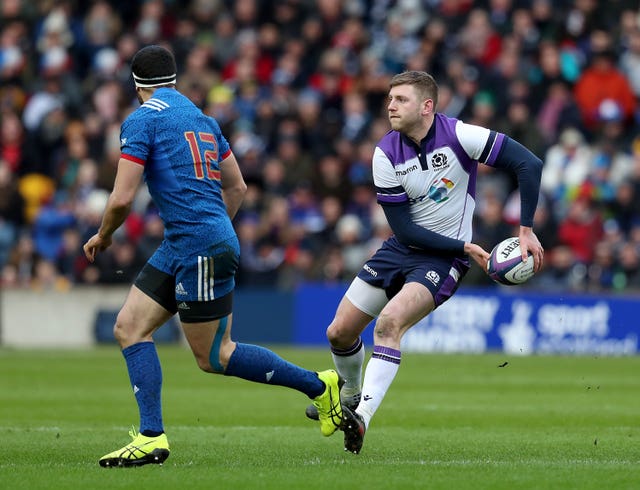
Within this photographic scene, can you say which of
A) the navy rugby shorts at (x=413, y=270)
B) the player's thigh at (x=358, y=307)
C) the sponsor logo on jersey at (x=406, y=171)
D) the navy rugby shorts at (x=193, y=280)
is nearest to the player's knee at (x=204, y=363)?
the navy rugby shorts at (x=193, y=280)

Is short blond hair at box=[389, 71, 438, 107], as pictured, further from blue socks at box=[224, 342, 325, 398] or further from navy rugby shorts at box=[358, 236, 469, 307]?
blue socks at box=[224, 342, 325, 398]

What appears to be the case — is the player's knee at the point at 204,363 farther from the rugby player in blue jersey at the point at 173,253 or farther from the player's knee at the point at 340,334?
the player's knee at the point at 340,334

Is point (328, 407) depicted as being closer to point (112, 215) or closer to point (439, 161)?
point (439, 161)

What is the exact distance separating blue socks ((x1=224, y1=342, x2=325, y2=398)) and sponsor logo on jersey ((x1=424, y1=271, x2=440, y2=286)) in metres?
1.08

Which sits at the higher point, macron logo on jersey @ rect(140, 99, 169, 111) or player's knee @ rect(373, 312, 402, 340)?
macron logo on jersey @ rect(140, 99, 169, 111)

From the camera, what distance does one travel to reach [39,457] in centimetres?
931

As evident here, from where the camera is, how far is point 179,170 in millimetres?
8758

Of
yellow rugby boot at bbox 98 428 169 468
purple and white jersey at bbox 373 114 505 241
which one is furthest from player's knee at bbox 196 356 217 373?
purple and white jersey at bbox 373 114 505 241

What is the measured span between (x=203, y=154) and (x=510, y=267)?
2229 mm

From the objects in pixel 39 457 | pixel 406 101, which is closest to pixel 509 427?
pixel 406 101

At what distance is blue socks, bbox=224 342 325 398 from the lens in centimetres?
897

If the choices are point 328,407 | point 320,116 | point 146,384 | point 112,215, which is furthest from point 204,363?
point 320,116

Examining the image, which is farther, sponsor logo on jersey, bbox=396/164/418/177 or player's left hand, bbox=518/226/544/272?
sponsor logo on jersey, bbox=396/164/418/177

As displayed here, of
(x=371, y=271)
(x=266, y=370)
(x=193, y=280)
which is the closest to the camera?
(x=193, y=280)
